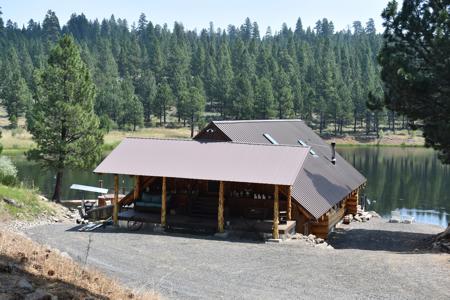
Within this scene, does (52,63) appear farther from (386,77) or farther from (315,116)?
(315,116)

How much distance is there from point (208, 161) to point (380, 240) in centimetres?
980

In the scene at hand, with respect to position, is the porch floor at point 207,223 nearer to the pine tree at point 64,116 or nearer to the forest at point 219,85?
the pine tree at point 64,116

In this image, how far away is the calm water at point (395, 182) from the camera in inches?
1678

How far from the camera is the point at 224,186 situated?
25984mm

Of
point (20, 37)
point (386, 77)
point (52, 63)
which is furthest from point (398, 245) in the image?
point (20, 37)

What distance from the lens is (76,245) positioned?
20.1 m

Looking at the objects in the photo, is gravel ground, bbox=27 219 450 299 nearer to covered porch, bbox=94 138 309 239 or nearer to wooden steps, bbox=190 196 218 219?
covered porch, bbox=94 138 309 239

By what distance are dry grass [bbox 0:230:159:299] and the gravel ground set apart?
296cm

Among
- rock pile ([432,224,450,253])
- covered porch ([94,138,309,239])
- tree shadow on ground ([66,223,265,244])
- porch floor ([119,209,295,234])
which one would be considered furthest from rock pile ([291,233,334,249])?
rock pile ([432,224,450,253])

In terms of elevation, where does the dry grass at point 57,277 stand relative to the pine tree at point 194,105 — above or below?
below

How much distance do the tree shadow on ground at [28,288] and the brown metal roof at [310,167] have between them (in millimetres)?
14952

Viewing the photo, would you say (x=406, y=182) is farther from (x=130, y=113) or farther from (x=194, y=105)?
(x=130, y=113)

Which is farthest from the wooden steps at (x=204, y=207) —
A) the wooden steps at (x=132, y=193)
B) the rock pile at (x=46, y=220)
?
the rock pile at (x=46, y=220)

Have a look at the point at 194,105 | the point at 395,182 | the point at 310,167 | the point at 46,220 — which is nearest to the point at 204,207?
the point at 310,167
